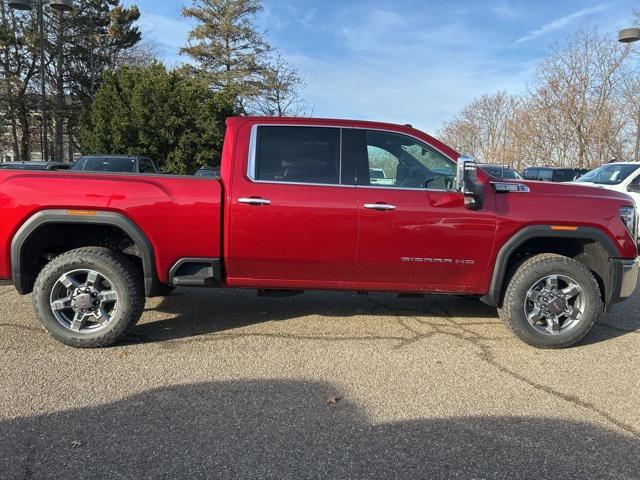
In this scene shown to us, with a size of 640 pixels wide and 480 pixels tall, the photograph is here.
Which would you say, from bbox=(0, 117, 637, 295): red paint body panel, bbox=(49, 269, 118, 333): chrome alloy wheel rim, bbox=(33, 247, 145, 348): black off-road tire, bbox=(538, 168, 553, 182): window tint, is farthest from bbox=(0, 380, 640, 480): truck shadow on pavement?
bbox=(538, 168, 553, 182): window tint

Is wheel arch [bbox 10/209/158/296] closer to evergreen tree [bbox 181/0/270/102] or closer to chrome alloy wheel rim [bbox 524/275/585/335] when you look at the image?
chrome alloy wheel rim [bbox 524/275/585/335]

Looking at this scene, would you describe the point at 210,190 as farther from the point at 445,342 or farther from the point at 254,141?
the point at 445,342

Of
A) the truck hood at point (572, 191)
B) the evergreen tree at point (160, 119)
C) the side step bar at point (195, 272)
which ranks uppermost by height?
the evergreen tree at point (160, 119)

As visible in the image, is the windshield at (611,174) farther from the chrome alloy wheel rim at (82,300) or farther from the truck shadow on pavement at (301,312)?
the chrome alloy wheel rim at (82,300)

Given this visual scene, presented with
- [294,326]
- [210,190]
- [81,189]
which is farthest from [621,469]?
[81,189]

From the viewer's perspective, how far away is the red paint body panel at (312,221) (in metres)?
4.12

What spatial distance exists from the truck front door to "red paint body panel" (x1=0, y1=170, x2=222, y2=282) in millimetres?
1298

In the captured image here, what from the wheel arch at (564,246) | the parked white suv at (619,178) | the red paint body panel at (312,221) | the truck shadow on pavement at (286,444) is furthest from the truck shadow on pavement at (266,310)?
the parked white suv at (619,178)

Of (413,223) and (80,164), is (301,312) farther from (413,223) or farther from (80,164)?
(80,164)

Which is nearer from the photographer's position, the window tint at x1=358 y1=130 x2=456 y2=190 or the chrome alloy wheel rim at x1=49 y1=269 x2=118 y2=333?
→ the chrome alloy wheel rim at x1=49 y1=269 x2=118 y2=333

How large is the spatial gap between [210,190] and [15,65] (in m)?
33.0

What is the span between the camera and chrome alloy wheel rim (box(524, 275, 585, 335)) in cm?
441

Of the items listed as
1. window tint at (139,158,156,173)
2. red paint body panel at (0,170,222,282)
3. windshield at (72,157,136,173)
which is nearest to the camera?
red paint body panel at (0,170,222,282)

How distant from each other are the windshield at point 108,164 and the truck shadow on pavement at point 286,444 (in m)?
9.99
